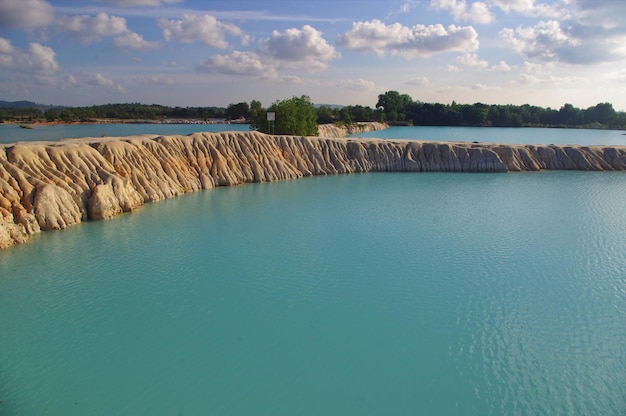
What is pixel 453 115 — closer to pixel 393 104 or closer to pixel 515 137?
pixel 393 104

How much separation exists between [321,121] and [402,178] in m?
64.0

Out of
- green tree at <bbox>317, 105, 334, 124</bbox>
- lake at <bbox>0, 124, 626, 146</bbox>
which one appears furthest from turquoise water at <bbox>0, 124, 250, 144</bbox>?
green tree at <bbox>317, 105, 334, 124</bbox>

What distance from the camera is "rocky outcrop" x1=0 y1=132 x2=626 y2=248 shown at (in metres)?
22.0

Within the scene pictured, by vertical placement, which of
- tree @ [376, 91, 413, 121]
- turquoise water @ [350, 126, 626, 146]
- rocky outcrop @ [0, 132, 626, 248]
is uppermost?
tree @ [376, 91, 413, 121]

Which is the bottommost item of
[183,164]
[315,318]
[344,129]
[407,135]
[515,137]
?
[315,318]

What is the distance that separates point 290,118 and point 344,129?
36.4m

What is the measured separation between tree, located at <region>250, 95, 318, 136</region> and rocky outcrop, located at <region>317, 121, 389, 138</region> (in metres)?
13.9

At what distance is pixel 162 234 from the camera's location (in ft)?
70.3

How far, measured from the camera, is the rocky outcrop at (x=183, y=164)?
2197 centimetres

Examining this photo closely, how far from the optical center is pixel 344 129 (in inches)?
3452

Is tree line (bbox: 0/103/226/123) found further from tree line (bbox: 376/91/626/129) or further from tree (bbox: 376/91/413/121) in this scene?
tree line (bbox: 376/91/626/129)

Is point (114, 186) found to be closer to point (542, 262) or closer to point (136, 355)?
point (136, 355)

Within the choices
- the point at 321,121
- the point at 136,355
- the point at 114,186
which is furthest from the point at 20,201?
the point at 321,121

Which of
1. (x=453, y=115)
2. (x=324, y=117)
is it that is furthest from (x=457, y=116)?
(x=324, y=117)
